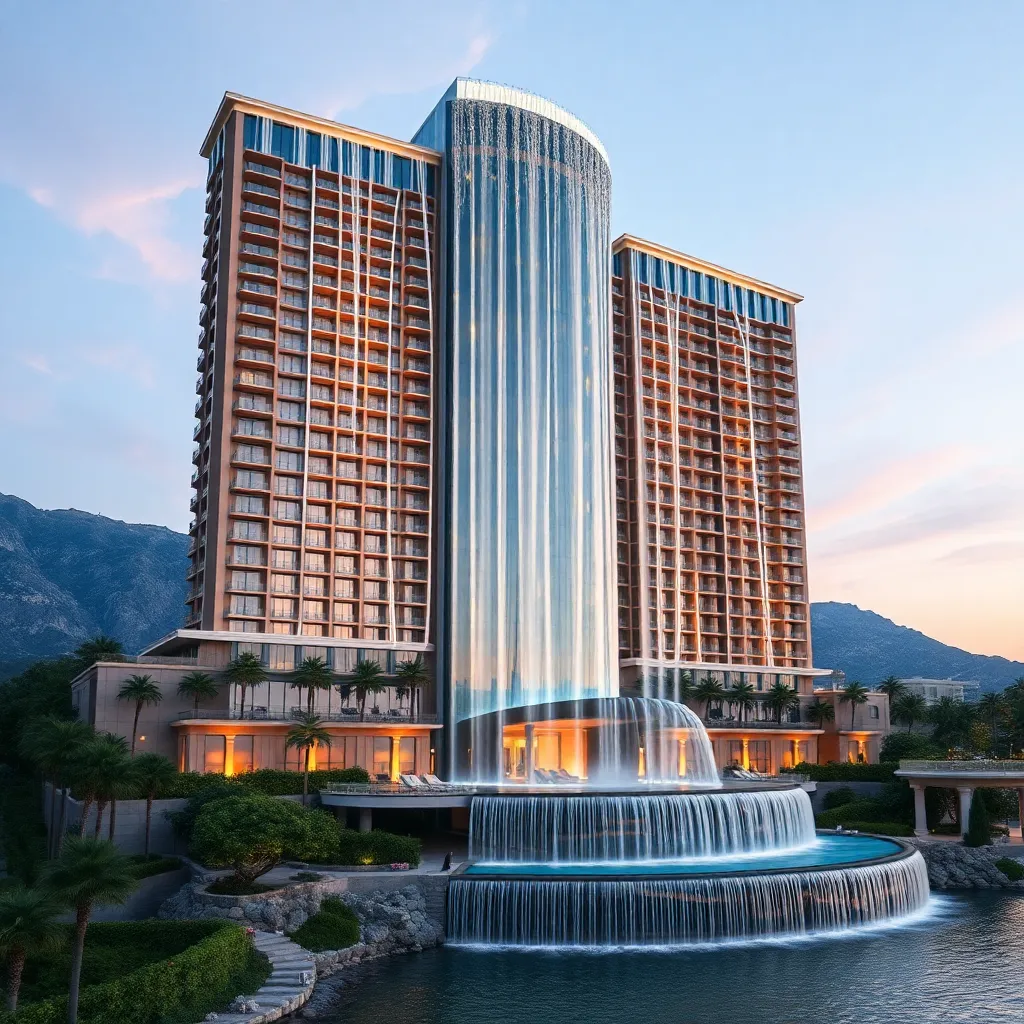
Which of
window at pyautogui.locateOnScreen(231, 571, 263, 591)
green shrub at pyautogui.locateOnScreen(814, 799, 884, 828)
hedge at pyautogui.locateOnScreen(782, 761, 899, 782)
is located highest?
window at pyautogui.locateOnScreen(231, 571, 263, 591)

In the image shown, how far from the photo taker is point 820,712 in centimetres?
10344

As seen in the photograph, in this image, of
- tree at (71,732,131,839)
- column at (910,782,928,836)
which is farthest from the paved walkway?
column at (910,782,928,836)

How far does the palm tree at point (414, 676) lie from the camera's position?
78562 millimetres

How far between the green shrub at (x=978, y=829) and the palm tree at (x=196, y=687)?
48957 millimetres

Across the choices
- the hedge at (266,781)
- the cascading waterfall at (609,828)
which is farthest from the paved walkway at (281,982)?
the hedge at (266,781)

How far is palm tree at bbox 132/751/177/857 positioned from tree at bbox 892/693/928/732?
8012 cm

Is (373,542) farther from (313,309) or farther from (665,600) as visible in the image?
(665,600)

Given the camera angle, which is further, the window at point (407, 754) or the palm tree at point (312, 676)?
the window at point (407, 754)

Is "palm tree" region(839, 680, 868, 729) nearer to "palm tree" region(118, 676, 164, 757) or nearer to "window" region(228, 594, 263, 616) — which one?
"window" region(228, 594, 263, 616)

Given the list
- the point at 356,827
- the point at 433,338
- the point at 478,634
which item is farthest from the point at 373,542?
the point at 356,827

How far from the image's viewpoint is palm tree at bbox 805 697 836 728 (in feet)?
339

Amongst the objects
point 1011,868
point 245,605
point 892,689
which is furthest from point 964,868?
point 892,689

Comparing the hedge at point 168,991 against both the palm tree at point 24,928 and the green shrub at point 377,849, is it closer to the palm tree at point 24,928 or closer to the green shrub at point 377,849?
the palm tree at point 24,928

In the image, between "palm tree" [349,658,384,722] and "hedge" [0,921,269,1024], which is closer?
"hedge" [0,921,269,1024]
